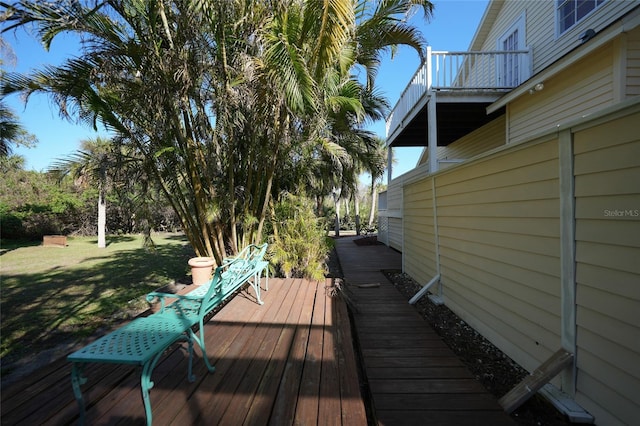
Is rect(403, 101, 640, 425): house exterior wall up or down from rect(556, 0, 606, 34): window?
down

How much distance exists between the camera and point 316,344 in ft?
8.39

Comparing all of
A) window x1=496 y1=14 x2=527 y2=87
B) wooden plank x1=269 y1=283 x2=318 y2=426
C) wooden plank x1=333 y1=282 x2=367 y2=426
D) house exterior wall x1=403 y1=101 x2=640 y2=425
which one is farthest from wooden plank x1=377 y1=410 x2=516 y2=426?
window x1=496 y1=14 x2=527 y2=87

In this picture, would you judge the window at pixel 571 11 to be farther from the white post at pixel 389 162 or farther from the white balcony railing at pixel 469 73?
the white post at pixel 389 162

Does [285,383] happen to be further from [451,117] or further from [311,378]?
[451,117]

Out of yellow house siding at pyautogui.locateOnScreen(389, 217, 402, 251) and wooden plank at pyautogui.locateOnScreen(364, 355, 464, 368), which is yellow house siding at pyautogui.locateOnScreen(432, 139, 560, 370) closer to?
wooden plank at pyautogui.locateOnScreen(364, 355, 464, 368)

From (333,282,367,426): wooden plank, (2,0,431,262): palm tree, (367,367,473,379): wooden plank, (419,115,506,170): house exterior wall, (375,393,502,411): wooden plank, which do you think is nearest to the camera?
(333,282,367,426): wooden plank

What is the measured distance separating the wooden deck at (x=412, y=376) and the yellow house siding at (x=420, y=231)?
105cm

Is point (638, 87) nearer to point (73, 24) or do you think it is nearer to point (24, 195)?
point (73, 24)

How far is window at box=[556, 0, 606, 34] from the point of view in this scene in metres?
5.93

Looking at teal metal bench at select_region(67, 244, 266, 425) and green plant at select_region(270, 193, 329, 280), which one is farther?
green plant at select_region(270, 193, 329, 280)

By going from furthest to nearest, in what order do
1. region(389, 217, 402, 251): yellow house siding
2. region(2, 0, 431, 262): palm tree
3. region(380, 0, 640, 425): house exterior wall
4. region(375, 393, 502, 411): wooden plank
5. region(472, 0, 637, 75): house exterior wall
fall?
1. region(389, 217, 402, 251): yellow house siding
2. region(472, 0, 637, 75): house exterior wall
3. region(2, 0, 431, 262): palm tree
4. region(375, 393, 502, 411): wooden plank
5. region(380, 0, 640, 425): house exterior wall

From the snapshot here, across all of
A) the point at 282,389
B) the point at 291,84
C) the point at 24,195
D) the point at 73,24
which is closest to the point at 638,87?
the point at 291,84

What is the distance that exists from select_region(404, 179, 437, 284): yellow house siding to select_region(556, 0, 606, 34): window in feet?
16.3

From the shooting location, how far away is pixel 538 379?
211cm
